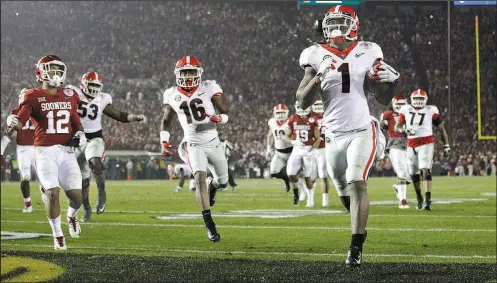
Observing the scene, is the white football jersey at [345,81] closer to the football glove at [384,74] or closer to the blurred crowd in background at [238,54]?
the football glove at [384,74]

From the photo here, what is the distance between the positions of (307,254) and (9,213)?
261 inches

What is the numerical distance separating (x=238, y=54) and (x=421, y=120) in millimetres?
26612

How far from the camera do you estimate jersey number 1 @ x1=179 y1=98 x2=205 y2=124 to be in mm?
7684

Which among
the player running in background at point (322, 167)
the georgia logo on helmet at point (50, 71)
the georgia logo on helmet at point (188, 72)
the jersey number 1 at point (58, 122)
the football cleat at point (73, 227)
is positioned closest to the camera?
the georgia logo on helmet at point (50, 71)

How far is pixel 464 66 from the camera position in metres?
33.5

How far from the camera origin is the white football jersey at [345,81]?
203 inches

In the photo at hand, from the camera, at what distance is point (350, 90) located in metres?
5.29

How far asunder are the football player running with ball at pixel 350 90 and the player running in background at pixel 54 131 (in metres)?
2.67

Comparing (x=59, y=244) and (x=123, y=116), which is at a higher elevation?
(x=123, y=116)

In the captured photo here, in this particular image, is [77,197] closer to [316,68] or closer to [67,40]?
[316,68]

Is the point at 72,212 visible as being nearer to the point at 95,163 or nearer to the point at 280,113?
the point at 95,163

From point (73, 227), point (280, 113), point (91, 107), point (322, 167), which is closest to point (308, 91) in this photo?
point (73, 227)

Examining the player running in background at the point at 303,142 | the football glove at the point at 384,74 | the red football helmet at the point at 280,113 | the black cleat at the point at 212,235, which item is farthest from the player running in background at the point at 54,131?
the red football helmet at the point at 280,113

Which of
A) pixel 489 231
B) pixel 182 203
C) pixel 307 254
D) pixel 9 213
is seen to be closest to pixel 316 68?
pixel 307 254
